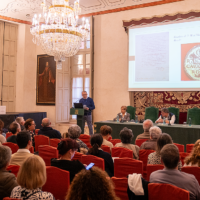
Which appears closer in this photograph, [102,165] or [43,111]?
[102,165]

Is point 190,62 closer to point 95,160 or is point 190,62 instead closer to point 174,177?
point 95,160

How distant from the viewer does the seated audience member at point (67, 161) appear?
7.51 ft

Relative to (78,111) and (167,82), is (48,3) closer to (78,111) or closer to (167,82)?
(78,111)

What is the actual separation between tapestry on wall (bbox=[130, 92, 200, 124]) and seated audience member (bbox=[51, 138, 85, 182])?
5856mm

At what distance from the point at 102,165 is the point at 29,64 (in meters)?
8.83

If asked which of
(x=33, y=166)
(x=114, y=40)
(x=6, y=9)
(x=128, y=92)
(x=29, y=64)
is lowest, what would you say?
(x=33, y=166)

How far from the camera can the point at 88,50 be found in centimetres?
980

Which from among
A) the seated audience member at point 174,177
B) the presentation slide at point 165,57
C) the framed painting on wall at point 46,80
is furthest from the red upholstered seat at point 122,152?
the framed painting on wall at point 46,80

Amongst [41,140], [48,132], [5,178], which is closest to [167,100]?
[48,132]

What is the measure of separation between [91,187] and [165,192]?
844 mm

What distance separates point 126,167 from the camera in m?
2.62

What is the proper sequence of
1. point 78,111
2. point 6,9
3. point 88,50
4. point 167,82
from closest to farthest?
point 78,111
point 167,82
point 6,9
point 88,50

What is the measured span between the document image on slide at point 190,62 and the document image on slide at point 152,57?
1.61ft

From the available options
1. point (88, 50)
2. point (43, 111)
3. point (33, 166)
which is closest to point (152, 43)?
point (88, 50)
